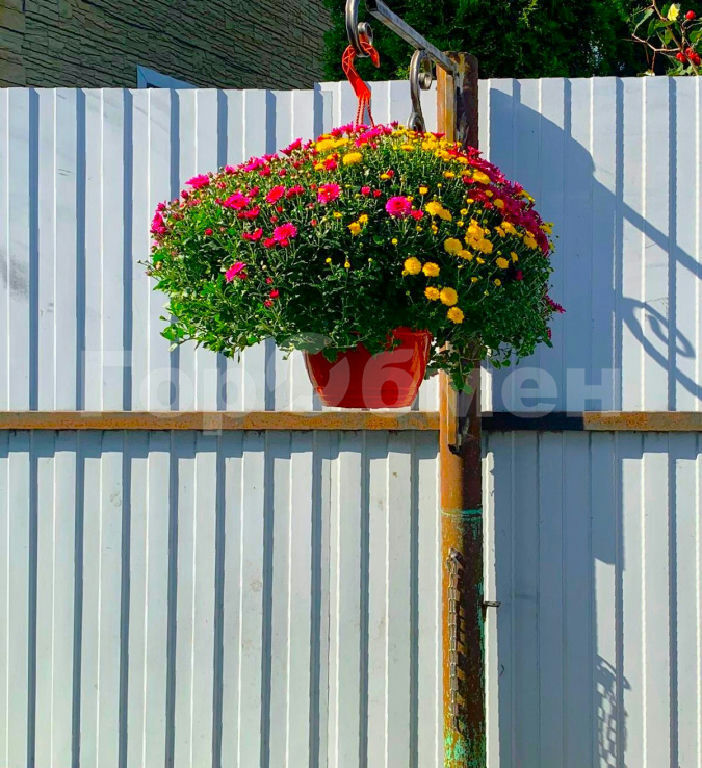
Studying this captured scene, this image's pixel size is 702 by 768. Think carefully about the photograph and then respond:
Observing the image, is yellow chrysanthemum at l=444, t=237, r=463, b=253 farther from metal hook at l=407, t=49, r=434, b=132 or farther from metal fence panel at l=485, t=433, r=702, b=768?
metal fence panel at l=485, t=433, r=702, b=768

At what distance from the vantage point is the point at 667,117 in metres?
3.08

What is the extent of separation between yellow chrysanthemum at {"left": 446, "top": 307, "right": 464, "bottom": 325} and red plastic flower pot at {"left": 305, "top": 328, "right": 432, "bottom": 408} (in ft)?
0.53

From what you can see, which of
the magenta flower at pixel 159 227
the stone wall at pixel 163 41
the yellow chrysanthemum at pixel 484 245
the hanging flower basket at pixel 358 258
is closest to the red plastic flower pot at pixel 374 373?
the hanging flower basket at pixel 358 258

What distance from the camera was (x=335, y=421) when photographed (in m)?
→ 3.12

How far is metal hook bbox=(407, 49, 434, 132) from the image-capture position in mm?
2434

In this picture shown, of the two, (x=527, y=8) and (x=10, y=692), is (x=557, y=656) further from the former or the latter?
(x=527, y=8)

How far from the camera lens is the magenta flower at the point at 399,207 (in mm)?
2158

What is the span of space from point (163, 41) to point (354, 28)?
17.8 ft

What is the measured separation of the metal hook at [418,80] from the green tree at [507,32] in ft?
9.78

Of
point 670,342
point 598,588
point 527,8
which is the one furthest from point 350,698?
point 527,8

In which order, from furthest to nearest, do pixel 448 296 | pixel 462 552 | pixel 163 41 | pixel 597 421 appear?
pixel 163 41, pixel 597 421, pixel 462 552, pixel 448 296

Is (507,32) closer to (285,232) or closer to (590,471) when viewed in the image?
(590,471)

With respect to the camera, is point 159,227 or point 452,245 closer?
point 452,245

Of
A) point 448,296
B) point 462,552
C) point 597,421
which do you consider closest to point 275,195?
point 448,296
